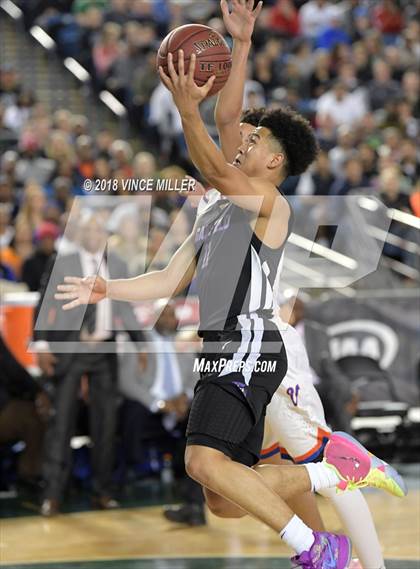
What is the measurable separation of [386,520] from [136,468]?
2.13 meters

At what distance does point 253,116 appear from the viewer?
225 inches

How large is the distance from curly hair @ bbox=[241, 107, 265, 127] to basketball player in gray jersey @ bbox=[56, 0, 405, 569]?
237mm

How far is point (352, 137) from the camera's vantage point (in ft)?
44.8

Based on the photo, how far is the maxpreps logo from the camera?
9.81 m

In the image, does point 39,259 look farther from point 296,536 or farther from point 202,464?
point 296,536

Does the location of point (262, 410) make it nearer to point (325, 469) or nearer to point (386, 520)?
point (325, 469)

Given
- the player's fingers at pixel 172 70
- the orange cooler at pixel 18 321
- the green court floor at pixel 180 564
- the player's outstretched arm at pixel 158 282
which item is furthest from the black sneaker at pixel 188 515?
the player's fingers at pixel 172 70

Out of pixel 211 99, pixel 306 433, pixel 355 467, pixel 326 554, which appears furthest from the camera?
pixel 211 99

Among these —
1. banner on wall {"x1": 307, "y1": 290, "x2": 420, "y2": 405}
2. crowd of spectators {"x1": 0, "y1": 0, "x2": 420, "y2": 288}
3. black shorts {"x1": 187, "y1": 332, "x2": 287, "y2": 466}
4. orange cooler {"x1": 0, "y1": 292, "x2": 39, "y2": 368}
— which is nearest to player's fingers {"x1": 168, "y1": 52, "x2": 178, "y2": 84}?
black shorts {"x1": 187, "y1": 332, "x2": 287, "y2": 466}

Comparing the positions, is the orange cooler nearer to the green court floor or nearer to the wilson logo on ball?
the green court floor

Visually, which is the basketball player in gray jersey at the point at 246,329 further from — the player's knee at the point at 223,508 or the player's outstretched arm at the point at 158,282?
the player's knee at the point at 223,508

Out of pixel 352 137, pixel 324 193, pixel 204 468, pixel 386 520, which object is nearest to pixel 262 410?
pixel 204 468

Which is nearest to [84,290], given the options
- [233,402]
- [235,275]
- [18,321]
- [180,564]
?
[235,275]

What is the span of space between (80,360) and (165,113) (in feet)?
23.1
